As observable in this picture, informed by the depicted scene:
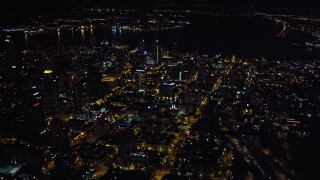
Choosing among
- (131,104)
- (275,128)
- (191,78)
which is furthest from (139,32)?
(275,128)

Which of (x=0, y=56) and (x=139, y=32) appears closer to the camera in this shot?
(x=0, y=56)

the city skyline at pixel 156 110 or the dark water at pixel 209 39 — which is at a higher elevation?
the dark water at pixel 209 39

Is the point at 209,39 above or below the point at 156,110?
above

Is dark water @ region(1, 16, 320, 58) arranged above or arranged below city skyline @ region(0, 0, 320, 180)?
above

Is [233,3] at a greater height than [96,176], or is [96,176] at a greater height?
[233,3]

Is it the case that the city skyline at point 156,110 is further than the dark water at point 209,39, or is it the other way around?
the dark water at point 209,39

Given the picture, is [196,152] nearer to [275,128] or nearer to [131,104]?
[275,128]

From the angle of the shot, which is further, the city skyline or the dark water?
the dark water

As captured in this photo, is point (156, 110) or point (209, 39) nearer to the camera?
point (156, 110)
